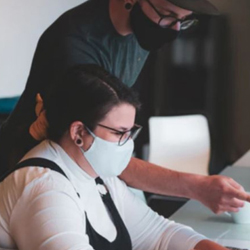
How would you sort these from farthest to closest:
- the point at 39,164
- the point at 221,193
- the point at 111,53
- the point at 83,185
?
1. the point at 111,53
2. the point at 221,193
3. the point at 83,185
4. the point at 39,164

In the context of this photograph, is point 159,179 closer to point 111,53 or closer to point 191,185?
point 191,185

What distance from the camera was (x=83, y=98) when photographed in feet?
4.61

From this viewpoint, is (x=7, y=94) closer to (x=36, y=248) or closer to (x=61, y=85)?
(x=61, y=85)

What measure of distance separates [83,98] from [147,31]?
1.22 ft

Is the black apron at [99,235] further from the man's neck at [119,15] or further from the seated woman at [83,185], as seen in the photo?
the man's neck at [119,15]

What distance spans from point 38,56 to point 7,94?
6.07 feet

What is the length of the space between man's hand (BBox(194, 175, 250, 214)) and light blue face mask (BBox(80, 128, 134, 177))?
0.81ft

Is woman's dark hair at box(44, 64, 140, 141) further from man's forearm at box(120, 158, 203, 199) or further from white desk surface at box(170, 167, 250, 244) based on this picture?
white desk surface at box(170, 167, 250, 244)

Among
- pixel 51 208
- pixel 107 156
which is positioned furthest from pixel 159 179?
pixel 51 208

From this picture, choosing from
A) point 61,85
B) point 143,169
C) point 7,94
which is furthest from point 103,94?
point 7,94

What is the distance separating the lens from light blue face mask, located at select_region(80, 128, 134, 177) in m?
1.43

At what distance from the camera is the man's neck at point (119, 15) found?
168 centimetres

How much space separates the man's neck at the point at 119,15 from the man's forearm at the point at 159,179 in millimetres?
368

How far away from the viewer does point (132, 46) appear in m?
1.79
